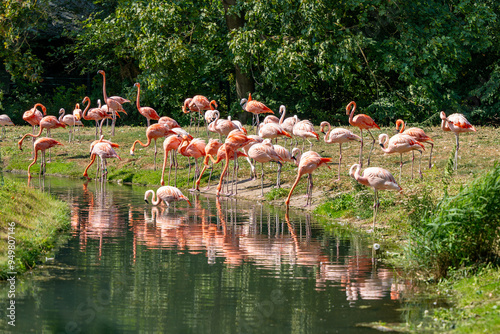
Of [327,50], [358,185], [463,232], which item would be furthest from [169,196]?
[327,50]

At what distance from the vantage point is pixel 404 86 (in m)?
25.2

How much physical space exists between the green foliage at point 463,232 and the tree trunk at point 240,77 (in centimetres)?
1625

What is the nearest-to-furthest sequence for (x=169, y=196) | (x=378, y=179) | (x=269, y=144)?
(x=378, y=179) → (x=169, y=196) → (x=269, y=144)

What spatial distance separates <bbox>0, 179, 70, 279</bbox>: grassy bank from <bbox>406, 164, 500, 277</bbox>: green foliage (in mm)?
4717

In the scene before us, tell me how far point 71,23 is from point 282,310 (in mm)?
25511

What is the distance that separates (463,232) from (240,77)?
733 inches

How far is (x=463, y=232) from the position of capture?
792 centimetres

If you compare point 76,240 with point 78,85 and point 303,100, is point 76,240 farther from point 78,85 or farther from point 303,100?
point 78,85

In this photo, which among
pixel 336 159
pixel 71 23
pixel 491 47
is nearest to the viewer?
pixel 336 159

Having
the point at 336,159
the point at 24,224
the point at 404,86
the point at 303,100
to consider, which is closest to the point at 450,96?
the point at 404,86

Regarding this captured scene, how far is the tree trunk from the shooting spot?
24.1m

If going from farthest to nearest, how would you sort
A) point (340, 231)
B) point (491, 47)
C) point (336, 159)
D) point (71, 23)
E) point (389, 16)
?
point (71, 23), point (491, 47), point (389, 16), point (336, 159), point (340, 231)

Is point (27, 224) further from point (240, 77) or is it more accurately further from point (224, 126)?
point (240, 77)

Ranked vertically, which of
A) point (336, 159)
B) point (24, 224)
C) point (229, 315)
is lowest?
point (229, 315)
